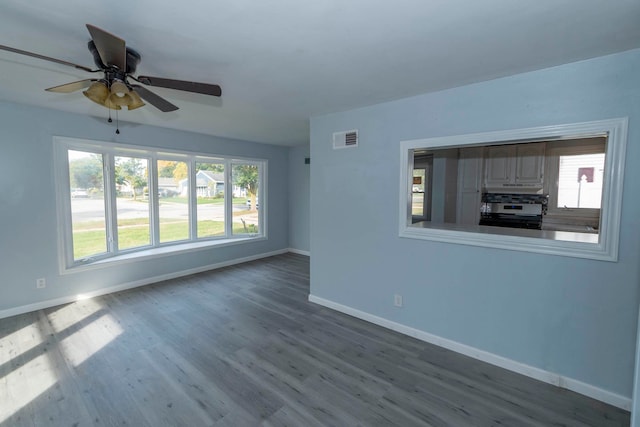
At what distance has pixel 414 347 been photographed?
2699 millimetres

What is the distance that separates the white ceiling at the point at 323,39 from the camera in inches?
55.8

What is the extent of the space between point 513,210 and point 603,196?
2.64 meters

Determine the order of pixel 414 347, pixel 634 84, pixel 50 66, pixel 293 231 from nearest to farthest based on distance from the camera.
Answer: pixel 634 84
pixel 50 66
pixel 414 347
pixel 293 231

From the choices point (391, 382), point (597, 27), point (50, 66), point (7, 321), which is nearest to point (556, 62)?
point (597, 27)

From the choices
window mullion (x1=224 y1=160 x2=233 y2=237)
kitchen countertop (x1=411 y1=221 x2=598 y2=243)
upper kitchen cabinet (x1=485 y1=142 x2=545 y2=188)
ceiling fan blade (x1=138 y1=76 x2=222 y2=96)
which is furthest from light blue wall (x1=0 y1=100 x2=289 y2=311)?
upper kitchen cabinet (x1=485 y1=142 x2=545 y2=188)

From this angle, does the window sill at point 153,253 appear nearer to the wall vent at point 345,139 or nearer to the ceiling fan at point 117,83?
the ceiling fan at point 117,83

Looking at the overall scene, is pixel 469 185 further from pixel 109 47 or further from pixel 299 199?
pixel 109 47

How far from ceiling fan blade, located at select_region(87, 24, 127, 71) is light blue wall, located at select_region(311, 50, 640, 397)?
226 centimetres

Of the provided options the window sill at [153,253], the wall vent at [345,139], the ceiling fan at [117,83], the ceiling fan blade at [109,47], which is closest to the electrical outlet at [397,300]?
the wall vent at [345,139]

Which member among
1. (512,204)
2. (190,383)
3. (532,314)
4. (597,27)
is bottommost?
(190,383)

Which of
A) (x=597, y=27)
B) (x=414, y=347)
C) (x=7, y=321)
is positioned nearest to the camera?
(x=597, y=27)

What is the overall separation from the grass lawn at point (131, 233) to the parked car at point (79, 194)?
38 cm

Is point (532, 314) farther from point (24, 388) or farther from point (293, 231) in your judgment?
point (293, 231)

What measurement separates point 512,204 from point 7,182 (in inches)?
263
